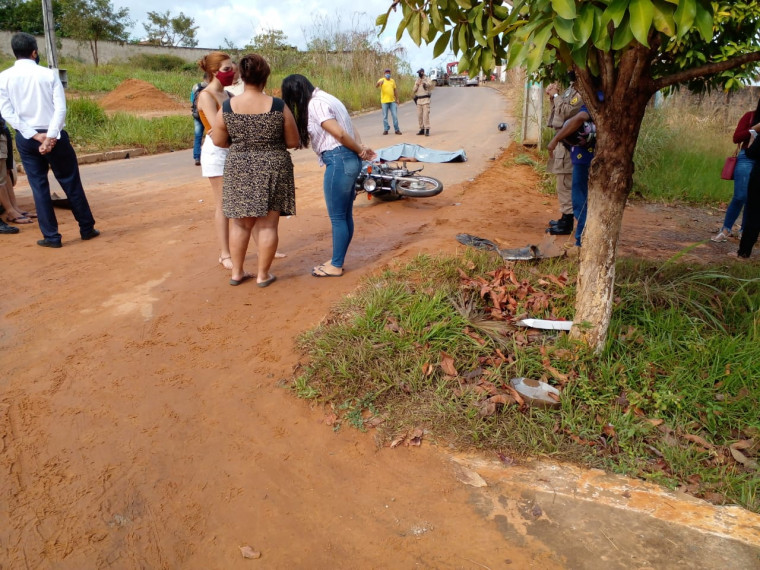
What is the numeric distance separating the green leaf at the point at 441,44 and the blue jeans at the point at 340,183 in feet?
5.51

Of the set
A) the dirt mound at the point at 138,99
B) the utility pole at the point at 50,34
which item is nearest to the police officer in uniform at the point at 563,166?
the utility pole at the point at 50,34

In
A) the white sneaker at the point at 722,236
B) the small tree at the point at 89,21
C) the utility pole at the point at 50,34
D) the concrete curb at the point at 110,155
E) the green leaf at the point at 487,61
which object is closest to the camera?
the green leaf at the point at 487,61

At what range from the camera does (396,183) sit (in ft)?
24.5

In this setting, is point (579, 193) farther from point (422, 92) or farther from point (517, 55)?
point (422, 92)

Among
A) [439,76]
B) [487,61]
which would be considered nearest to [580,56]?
[487,61]

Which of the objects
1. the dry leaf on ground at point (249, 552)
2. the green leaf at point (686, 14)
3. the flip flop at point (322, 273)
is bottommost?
the dry leaf on ground at point (249, 552)

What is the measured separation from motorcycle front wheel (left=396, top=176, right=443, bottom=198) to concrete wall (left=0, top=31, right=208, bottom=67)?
3125 cm

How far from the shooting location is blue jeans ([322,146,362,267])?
4.54 meters

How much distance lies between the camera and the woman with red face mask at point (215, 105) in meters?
4.47

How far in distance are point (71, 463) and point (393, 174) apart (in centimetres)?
544

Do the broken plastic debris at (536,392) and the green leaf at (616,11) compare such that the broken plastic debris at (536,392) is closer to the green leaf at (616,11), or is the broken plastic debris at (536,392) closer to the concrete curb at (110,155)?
the green leaf at (616,11)

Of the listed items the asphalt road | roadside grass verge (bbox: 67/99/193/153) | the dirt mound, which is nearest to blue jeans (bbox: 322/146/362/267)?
the asphalt road

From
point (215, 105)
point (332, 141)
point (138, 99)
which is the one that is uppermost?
point (138, 99)

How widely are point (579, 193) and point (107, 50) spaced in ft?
121
